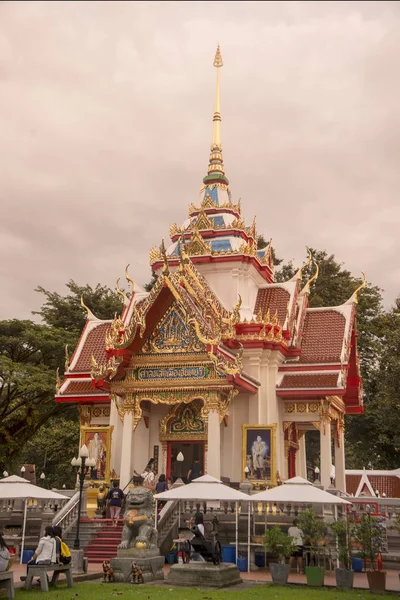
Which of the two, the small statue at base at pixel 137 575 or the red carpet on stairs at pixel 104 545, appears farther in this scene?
the red carpet on stairs at pixel 104 545

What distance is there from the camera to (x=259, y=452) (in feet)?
72.3

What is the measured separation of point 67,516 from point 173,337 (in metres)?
6.14

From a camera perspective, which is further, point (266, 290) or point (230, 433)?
point (266, 290)

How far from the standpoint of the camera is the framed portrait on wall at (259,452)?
71.6 feet

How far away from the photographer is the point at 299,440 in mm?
28031

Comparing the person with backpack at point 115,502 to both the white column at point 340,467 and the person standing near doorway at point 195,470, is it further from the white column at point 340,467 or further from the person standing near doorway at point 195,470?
the white column at point 340,467

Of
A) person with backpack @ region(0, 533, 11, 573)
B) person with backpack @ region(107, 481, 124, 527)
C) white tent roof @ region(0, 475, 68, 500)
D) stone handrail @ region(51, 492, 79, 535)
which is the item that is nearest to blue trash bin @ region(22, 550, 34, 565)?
stone handrail @ region(51, 492, 79, 535)

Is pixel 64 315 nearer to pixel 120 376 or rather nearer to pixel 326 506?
pixel 120 376

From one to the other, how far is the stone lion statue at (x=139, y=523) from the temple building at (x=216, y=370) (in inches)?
194

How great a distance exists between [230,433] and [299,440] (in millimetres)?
5512


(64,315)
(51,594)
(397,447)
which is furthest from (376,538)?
(64,315)

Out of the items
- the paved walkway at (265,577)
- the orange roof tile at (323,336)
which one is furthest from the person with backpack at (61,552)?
the orange roof tile at (323,336)

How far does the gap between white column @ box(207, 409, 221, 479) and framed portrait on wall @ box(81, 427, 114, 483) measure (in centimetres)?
403

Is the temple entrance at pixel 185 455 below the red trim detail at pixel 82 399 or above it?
below
